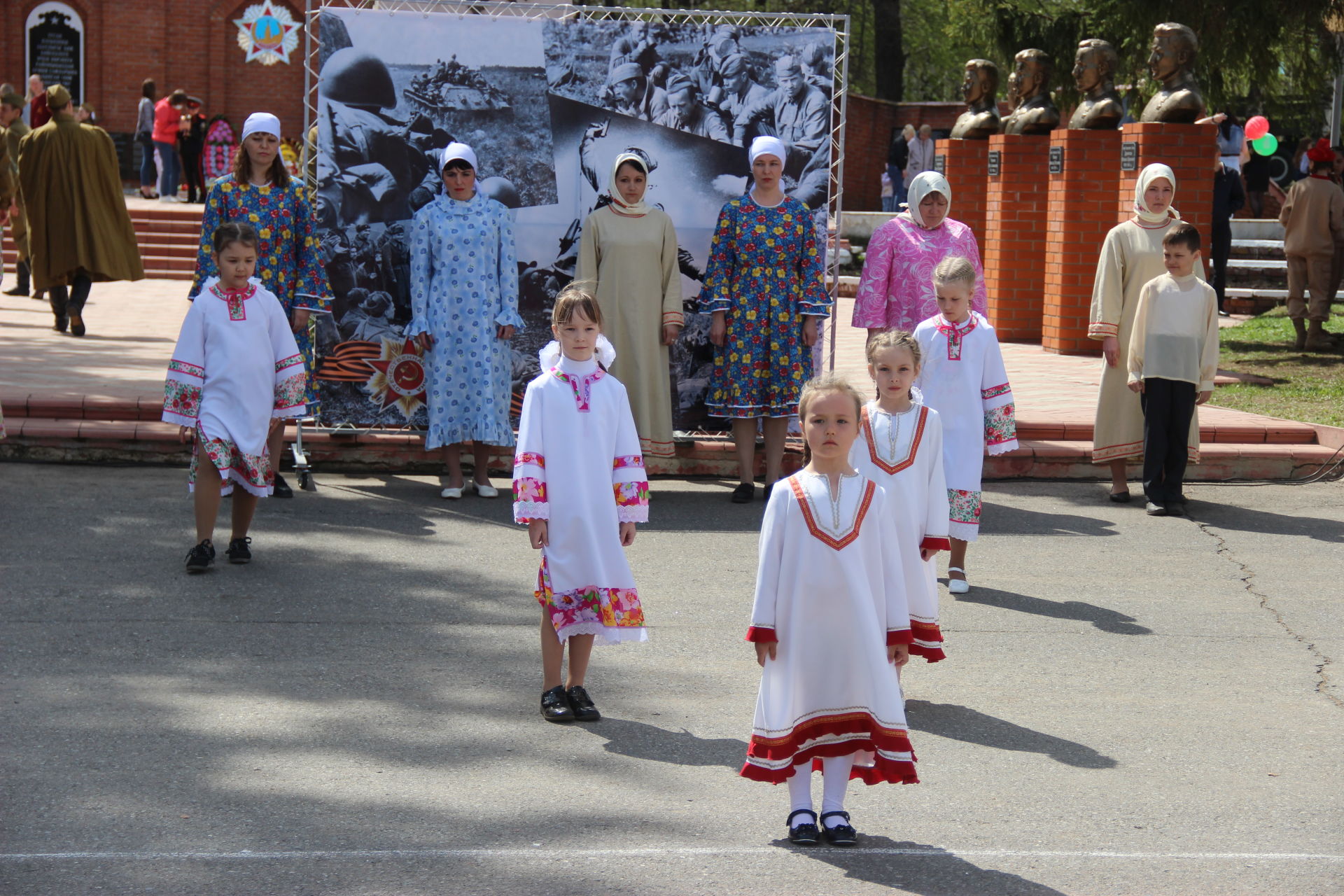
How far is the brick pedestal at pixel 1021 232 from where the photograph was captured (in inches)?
690

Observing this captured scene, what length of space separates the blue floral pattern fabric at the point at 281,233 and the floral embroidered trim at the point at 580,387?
13.1ft

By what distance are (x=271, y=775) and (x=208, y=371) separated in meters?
3.03

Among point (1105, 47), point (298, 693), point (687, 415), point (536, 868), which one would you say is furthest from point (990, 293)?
point (536, 868)

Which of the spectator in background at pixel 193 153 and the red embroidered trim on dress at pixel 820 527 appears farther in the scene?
the spectator in background at pixel 193 153

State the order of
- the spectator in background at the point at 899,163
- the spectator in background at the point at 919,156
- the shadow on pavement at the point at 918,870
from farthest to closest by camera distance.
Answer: the spectator in background at the point at 899,163 < the spectator in background at the point at 919,156 < the shadow on pavement at the point at 918,870

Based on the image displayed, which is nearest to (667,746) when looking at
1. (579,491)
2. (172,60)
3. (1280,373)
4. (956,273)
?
(579,491)

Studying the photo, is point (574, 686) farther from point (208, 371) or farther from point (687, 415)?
point (687, 415)

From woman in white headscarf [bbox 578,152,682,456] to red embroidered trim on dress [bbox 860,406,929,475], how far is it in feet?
13.1

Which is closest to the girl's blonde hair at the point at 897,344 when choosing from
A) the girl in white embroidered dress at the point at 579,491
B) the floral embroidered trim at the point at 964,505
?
the girl in white embroidered dress at the point at 579,491

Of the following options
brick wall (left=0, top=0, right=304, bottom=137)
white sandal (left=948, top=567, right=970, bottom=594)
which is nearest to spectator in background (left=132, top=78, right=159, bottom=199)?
brick wall (left=0, top=0, right=304, bottom=137)

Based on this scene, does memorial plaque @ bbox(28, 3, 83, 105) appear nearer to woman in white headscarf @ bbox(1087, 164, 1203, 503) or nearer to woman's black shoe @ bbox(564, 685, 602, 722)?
woman in white headscarf @ bbox(1087, 164, 1203, 503)

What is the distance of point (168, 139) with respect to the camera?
28.2m

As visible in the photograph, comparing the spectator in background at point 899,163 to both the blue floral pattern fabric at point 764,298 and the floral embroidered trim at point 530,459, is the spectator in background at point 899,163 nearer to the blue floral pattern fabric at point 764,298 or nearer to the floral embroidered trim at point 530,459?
the blue floral pattern fabric at point 764,298

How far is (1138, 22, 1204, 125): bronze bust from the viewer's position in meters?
14.8
